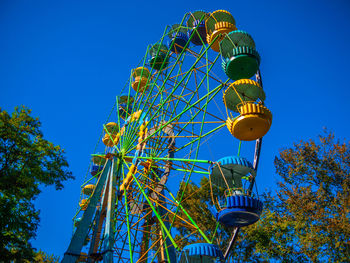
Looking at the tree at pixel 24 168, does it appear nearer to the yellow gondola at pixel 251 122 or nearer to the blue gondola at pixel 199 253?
the blue gondola at pixel 199 253

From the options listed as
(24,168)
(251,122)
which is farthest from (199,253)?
(24,168)

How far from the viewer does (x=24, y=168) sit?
10672 mm

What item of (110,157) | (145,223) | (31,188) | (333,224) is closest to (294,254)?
(333,224)

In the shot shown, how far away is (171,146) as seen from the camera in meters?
12.8

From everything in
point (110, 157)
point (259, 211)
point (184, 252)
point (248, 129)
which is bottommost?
point (184, 252)

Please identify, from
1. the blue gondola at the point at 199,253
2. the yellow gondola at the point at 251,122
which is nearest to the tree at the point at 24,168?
the blue gondola at the point at 199,253

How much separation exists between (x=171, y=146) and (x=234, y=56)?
4833 mm

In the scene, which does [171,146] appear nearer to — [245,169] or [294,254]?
[245,169]

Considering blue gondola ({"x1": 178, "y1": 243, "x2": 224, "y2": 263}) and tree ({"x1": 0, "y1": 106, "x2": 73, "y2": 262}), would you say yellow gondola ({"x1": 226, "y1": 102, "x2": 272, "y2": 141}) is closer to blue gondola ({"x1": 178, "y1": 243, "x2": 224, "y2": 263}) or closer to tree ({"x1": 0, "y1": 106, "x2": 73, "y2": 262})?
blue gondola ({"x1": 178, "y1": 243, "x2": 224, "y2": 263})

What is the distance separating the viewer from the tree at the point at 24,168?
9703mm

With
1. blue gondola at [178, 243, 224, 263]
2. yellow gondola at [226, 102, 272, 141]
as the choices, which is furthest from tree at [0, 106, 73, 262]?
yellow gondola at [226, 102, 272, 141]

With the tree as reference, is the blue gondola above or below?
below

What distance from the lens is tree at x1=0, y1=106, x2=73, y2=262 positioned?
970cm

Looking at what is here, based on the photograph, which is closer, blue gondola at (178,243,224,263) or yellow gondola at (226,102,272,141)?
yellow gondola at (226,102,272,141)
